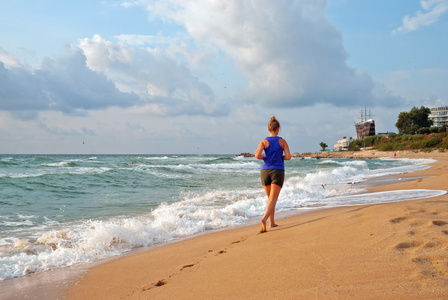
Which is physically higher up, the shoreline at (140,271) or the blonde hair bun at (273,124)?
the blonde hair bun at (273,124)

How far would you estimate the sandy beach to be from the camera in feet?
8.69

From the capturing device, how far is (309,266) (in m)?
3.17

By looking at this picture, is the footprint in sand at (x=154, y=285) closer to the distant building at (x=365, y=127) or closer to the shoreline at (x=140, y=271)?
the shoreline at (x=140, y=271)

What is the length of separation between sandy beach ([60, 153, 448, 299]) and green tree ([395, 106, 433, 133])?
8847 cm

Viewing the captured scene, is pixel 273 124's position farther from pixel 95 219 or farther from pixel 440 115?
pixel 440 115

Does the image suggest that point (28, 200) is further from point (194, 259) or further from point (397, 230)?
point (397, 230)

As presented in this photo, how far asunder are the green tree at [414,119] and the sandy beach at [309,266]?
88.5 metres

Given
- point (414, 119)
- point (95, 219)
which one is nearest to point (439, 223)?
point (95, 219)

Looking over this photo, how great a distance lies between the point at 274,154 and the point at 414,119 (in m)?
92.1

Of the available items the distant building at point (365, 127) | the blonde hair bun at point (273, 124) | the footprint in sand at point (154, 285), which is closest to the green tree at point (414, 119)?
the distant building at point (365, 127)

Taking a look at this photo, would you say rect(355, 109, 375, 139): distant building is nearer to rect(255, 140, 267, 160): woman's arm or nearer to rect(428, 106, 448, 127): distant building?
rect(428, 106, 448, 127): distant building

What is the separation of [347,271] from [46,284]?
3.43 m

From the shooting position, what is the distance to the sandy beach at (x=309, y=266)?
8.69 ft

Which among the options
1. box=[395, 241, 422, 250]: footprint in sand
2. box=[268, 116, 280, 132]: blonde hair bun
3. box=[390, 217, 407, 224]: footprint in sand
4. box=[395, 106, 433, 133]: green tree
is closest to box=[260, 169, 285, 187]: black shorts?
box=[268, 116, 280, 132]: blonde hair bun
